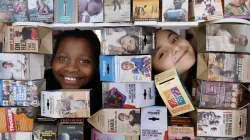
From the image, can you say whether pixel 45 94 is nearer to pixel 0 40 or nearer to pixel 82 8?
pixel 0 40

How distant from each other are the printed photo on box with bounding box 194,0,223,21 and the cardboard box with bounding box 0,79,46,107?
3.97ft

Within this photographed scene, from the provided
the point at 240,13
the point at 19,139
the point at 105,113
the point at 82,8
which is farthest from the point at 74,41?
the point at 240,13

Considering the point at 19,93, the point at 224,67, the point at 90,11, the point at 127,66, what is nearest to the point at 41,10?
the point at 90,11

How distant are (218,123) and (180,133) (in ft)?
0.86

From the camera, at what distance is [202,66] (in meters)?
1.82

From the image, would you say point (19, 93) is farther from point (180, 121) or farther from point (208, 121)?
point (208, 121)

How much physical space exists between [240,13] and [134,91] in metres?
0.88

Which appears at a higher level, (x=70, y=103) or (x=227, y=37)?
(x=227, y=37)

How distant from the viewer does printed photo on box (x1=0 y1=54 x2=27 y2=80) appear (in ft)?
5.97

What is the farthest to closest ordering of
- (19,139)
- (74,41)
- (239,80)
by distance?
(74,41)
(19,139)
(239,80)

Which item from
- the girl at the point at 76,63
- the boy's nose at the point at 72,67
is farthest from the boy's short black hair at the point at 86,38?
the boy's nose at the point at 72,67

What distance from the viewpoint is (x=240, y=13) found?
1767 mm

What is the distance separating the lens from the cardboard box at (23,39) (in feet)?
5.96

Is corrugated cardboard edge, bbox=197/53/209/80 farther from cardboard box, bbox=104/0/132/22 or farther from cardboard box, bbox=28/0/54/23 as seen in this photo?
cardboard box, bbox=28/0/54/23
